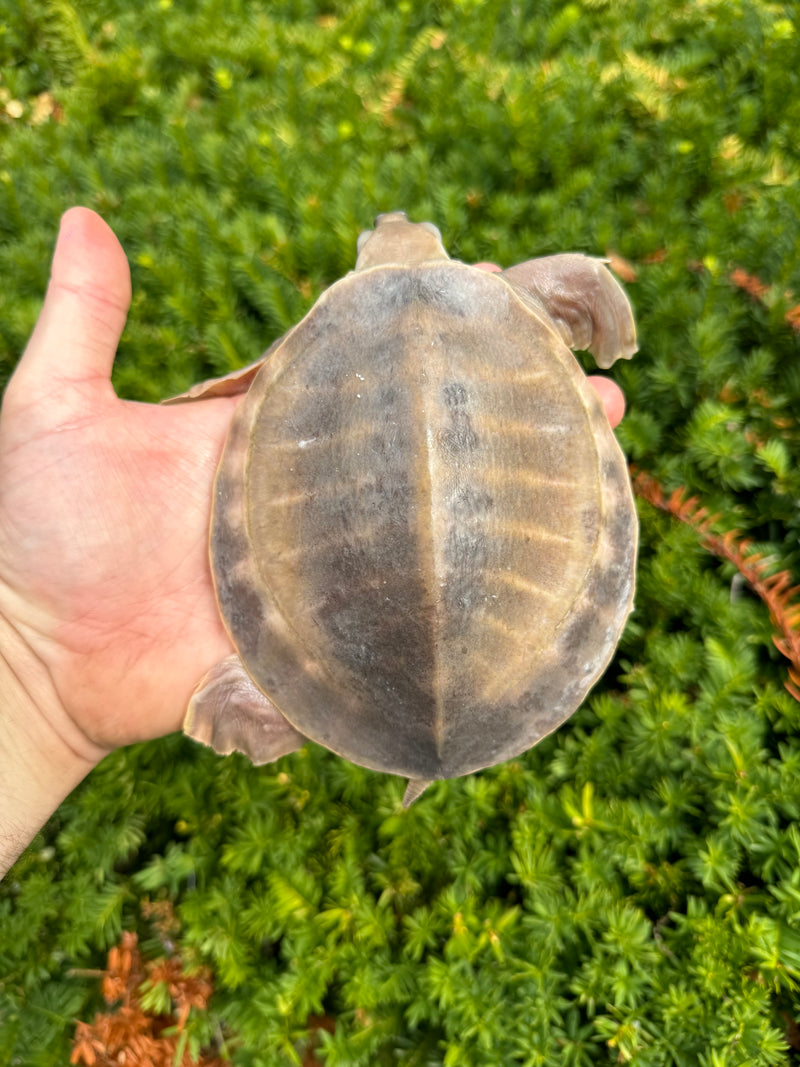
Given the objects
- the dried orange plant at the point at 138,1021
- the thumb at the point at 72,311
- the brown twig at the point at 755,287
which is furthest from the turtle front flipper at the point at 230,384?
the dried orange plant at the point at 138,1021

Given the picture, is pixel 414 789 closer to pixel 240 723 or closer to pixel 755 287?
pixel 240 723

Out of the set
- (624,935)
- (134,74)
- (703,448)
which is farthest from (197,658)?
(134,74)

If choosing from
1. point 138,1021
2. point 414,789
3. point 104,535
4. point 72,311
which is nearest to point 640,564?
point 414,789

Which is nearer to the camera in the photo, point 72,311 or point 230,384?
point 72,311

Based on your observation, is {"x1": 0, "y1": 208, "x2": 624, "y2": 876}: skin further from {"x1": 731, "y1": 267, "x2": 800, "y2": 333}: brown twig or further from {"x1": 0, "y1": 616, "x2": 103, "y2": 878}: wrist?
{"x1": 731, "y1": 267, "x2": 800, "y2": 333}: brown twig

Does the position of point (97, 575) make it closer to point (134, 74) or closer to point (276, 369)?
point (276, 369)

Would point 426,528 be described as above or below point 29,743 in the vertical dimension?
above
